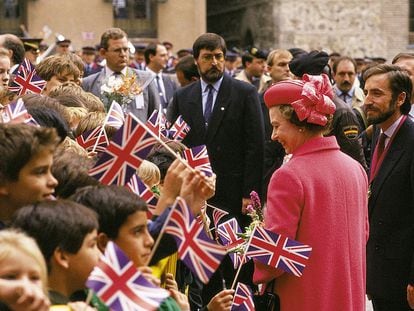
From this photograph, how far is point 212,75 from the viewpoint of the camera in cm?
997

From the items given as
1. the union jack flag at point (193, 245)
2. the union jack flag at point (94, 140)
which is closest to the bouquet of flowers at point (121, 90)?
the union jack flag at point (94, 140)

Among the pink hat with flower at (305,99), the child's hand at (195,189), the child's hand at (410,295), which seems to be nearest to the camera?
the child's hand at (195,189)

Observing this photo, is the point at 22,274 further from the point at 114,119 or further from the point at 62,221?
the point at 114,119

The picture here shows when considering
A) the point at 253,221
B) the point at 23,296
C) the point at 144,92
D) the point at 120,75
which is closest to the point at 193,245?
the point at 23,296

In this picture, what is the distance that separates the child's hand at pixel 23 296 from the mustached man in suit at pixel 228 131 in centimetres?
607

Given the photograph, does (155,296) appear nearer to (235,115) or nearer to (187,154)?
(187,154)

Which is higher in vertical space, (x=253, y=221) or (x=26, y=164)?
(x=26, y=164)

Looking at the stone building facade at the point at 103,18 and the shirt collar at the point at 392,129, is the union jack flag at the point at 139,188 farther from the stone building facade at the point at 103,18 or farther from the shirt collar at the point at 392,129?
the stone building facade at the point at 103,18

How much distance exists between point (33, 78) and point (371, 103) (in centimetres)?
232

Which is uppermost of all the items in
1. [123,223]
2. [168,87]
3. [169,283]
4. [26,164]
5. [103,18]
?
[26,164]

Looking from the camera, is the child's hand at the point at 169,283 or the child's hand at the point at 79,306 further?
the child's hand at the point at 169,283

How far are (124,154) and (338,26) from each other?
28031mm

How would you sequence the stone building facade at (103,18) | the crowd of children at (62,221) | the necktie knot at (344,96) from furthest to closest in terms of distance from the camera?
the stone building facade at (103,18) < the necktie knot at (344,96) < the crowd of children at (62,221)

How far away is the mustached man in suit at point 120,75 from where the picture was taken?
10.3 metres
